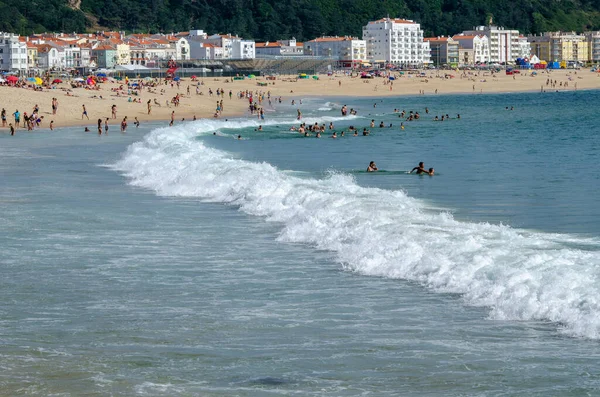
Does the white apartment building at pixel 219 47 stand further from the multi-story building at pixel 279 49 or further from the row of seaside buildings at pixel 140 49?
the multi-story building at pixel 279 49

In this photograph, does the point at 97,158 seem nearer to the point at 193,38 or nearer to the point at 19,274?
the point at 19,274

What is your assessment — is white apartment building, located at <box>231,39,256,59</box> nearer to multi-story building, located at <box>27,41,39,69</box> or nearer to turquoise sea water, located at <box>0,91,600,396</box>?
multi-story building, located at <box>27,41,39,69</box>

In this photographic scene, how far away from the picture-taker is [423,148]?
44.1m

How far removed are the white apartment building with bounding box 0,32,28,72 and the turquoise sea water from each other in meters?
125

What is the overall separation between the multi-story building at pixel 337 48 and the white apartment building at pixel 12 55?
59108 mm

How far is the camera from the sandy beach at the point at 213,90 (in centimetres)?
6544

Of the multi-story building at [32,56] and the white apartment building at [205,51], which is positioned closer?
the multi-story building at [32,56]

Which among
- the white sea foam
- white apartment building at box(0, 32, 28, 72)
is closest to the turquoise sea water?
the white sea foam

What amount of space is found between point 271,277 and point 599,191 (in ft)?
44.7

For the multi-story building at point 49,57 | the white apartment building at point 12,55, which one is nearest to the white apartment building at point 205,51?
the multi-story building at point 49,57

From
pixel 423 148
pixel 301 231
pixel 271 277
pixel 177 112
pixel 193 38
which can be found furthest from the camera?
pixel 193 38

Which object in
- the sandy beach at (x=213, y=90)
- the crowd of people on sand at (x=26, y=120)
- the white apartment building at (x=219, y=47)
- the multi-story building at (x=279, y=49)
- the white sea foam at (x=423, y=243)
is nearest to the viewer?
the white sea foam at (x=423, y=243)

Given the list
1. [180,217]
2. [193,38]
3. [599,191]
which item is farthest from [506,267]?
[193,38]

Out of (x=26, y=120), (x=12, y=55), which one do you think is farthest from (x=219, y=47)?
(x=26, y=120)
